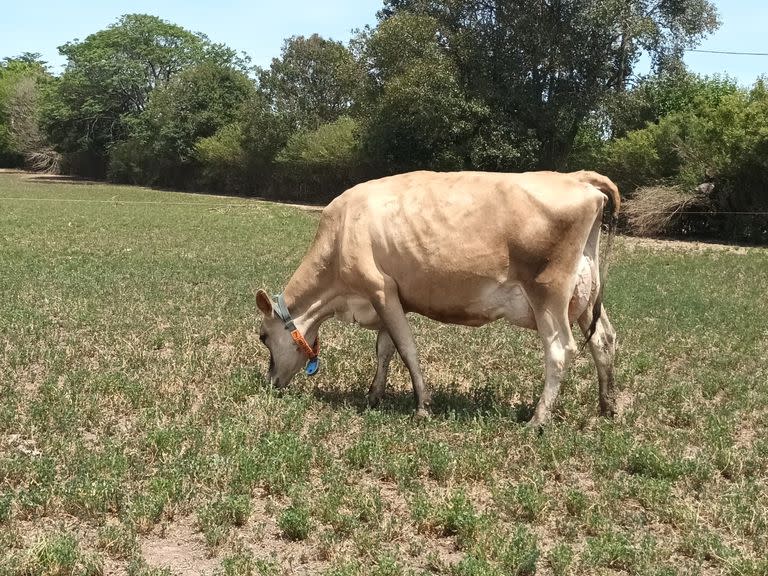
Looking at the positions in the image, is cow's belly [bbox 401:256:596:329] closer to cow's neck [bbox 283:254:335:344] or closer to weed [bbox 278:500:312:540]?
cow's neck [bbox 283:254:335:344]

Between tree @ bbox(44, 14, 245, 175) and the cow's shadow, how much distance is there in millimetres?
60780

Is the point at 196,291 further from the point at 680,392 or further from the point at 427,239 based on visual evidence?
the point at 680,392

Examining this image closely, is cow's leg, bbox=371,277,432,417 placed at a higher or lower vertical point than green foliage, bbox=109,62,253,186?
lower

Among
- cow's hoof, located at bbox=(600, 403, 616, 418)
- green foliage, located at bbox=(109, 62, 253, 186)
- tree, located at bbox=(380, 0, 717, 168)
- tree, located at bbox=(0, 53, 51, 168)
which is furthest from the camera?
tree, located at bbox=(0, 53, 51, 168)

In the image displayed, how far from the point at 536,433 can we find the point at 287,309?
2768 mm

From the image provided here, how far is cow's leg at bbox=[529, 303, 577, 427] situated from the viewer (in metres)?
7.21

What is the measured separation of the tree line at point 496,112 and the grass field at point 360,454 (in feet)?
53.9

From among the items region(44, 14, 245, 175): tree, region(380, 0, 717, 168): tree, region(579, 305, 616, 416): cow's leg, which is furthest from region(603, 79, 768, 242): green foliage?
region(44, 14, 245, 175): tree

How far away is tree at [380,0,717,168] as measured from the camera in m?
33.6

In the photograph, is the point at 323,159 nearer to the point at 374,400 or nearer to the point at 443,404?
the point at 374,400

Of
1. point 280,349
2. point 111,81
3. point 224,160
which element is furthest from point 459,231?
point 111,81

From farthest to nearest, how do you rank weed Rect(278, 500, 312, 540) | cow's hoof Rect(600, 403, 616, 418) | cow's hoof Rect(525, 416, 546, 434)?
cow's hoof Rect(600, 403, 616, 418), cow's hoof Rect(525, 416, 546, 434), weed Rect(278, 500, 312, 540)

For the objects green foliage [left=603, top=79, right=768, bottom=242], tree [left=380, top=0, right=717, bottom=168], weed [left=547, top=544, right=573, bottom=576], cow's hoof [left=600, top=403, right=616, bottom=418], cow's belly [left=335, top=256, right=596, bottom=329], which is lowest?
weed [left=547, top=544, right=573, bottom=576]

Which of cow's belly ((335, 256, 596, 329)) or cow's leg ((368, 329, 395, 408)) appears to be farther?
cow's leg ((368, 329, 395, 408))
